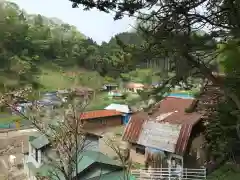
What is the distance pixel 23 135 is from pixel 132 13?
18295mm

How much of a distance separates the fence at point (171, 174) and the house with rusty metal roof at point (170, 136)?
2.26 ft

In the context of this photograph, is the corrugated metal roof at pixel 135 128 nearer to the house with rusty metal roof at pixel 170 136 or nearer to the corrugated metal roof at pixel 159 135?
the house with rusty metal roof at pixel 170 136

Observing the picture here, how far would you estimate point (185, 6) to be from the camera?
434 centimetres

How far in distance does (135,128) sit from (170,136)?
1.52 metres

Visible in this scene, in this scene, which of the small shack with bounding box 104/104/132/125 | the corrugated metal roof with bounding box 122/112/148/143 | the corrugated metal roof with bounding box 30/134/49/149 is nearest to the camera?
the corrugated metal roof with bounding box 122/112/148/143

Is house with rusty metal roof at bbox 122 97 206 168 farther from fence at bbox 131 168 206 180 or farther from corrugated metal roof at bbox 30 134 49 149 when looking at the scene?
corrugated metal roof at bbox 30 134 49 149

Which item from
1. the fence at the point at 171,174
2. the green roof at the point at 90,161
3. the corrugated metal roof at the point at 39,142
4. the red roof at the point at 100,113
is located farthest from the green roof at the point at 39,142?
the fence at the point at 171,174

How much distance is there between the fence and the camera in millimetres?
8867

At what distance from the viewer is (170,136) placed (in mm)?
9945

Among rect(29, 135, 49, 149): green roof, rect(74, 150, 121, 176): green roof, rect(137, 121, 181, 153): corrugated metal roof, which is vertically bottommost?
rect(29, 135, 49, 149): green roof

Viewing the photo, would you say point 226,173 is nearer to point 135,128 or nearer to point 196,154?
point 196,154

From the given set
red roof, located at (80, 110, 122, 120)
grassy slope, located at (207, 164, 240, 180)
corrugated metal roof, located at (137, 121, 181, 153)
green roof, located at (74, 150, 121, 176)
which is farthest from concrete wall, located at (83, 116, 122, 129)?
grassy slope, located at (207, 164, 240, 180)

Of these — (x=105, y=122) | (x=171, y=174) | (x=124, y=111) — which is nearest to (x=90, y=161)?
(x=171, y=174)

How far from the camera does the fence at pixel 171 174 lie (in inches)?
349
